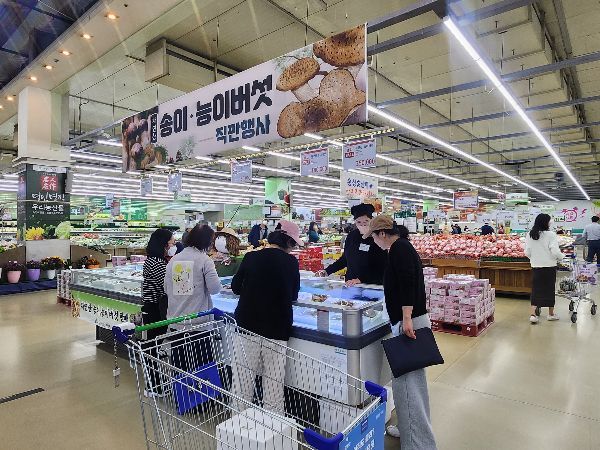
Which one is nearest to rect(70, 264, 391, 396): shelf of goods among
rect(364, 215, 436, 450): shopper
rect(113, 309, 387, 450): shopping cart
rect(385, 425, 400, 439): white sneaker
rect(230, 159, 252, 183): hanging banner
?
rect(113, 309, 387, 450): shopping cart

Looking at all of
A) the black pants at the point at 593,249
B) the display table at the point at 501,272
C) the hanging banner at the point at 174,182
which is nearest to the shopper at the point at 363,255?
the display table at the point at 501,272

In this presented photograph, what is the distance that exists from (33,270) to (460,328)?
381 inches

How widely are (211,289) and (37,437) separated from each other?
5.67 ft

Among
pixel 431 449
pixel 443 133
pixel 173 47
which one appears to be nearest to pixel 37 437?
pixel 431 449

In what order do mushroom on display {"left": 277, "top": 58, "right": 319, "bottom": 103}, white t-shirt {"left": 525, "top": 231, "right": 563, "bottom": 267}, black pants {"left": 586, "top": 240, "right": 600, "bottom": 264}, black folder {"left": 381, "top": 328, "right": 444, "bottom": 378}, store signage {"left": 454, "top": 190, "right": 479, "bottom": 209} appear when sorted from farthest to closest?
store signage {"left": 454, "top": 190, "right": 479, "bottom": 209} → black pants {"left": 586, "top": 240, "right": 600, "bottom": 264} → white t-shirt {"left": 525, "top": 231, "right": 563, "bottom": 267} → mushroom on display {"left": 277, "top": 58, "right": 319, "bottom": 103} → black folder {"left": 381, "top": 328, "right": 444, "bottom": 378}

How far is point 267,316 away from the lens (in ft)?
9.20

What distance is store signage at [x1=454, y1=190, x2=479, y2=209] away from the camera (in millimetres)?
17328

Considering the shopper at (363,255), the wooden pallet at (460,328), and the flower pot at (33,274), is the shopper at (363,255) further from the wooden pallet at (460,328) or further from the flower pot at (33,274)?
the flower pot at (33,274)

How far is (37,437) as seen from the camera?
3.11m

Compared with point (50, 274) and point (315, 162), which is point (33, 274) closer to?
point (50, 274)

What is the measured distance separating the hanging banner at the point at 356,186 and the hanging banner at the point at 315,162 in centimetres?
160

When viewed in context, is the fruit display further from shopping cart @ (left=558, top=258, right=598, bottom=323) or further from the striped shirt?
the striped shirt

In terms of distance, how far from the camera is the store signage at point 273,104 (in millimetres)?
3863

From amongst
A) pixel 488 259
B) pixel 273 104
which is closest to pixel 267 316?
pixel 273 104
